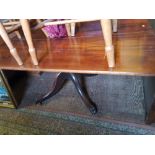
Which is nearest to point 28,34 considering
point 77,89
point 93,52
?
point 93,52

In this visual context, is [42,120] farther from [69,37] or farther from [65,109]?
[69,37]

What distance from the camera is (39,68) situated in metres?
0.99

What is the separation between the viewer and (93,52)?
39.3 inches

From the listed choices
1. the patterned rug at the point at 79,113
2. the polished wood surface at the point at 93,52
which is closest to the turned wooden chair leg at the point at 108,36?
the polished wood surface at the point at 93,52

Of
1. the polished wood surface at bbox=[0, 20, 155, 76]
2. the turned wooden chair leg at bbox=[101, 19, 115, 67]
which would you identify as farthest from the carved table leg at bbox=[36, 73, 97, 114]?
the turned wooden chair leg at bbox=[101, 19, 115, 67]

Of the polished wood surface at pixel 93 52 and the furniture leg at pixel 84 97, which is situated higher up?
the polished wood surface at pixel 93 52

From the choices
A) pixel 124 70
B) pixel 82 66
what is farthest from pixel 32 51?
pixel 124 70

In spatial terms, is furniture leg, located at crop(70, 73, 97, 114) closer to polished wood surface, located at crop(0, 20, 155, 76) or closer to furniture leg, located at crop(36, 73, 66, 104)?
furniture leg, located at crop(36, 73, 66, 104)

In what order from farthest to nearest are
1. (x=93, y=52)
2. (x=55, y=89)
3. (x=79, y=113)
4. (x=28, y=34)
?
(x=55, y=89)
(x=79, y=113)
(x=93, y=52)
(x=28, y=34)

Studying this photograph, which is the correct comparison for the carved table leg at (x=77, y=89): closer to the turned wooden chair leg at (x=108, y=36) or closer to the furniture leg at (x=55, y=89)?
the furniture leg at (x=55, y=89)

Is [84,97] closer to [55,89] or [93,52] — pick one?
[55,89]

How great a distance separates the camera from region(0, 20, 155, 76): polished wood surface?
87cm

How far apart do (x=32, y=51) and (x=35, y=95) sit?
0.55 metres

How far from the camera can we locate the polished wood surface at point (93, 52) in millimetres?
874
